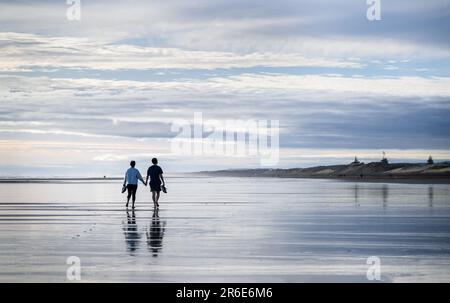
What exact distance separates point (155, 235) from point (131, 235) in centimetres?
61

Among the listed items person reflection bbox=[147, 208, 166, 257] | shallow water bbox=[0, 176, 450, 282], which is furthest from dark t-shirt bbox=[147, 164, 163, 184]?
person reflection bbox=[147, 208, 166, 257]

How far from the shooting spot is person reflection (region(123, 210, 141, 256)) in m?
18.9

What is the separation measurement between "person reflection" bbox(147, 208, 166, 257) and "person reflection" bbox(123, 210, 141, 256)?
295 millimetres

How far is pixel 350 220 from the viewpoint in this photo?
1085 inches

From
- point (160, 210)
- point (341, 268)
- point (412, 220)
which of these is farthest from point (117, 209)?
point (341, 268)

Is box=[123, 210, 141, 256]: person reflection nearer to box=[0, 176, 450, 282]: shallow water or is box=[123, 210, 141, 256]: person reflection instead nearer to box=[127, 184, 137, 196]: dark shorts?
box=[0, 176, 450, 282]: shallow water

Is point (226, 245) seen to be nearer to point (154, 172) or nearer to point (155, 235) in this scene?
point (155, 235)

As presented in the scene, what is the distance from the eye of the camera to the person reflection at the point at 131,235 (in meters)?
18.9

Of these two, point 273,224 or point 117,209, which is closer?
point 273,224

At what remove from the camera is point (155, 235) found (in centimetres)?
2220

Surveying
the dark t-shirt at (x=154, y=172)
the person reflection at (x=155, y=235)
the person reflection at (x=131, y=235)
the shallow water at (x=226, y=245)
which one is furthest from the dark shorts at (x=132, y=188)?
the person reflection at (x=131, y=235)

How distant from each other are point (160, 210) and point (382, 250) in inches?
652
